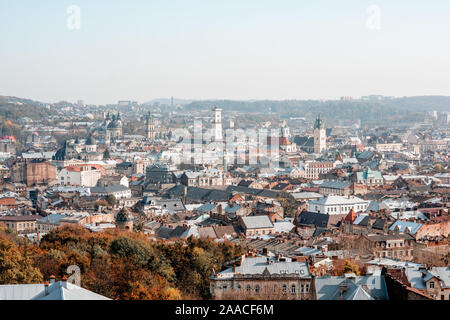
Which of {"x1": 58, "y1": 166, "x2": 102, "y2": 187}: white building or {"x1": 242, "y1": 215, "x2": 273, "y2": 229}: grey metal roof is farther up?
{"x1": 242, "y1": 215, "x2": 273, "y2": 229}: grey metal roof

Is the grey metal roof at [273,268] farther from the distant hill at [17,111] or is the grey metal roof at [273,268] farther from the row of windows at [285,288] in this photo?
the distant hill at [17,111]

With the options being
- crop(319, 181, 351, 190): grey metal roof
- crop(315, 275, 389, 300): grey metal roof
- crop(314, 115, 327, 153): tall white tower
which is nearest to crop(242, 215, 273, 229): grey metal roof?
crop(315, 275, 389, 300): grey metal roof

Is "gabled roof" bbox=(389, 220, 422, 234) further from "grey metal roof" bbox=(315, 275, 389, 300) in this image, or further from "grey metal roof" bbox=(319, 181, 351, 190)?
"grey metal roof" bbox=(319, 181, 351, 190)

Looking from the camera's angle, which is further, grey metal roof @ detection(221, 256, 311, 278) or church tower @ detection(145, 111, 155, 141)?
church tower @ detection(145, 111, 155, 141)

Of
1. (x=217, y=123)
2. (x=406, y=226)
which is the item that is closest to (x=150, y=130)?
(x=217, y=123)

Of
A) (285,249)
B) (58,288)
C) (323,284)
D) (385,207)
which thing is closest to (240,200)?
(385,207)

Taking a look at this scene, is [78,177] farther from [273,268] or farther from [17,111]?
[17,111]

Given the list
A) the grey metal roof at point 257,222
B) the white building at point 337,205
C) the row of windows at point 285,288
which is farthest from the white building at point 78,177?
the row of windows at point 285,288
